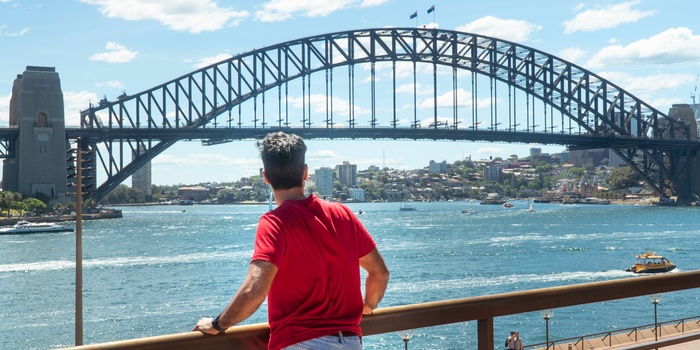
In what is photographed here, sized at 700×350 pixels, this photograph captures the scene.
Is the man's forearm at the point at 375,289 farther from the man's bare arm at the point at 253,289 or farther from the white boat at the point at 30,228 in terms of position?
the white boat at the point at 30,228

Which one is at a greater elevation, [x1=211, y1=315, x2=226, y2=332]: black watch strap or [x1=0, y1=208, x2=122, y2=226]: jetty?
[x1=211, y1=315, x2=226, y2=332]: black watch strap

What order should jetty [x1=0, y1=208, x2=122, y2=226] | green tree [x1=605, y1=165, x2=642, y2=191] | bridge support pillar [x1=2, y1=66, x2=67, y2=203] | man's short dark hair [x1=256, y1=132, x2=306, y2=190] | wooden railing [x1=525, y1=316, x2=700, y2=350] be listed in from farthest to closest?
1. green tree [x1=605, y1=165, x2=642, y2=191]
2. bridge support pillar [x1=2, y1=66, x2=67, y2=203]
3. jetty [x1=0, y1=208, x2=122, y2=226]
4. wooden railing [x1=525, y1=316, x2=700, y2=350]
5. man's short dark hair [x1=256, y1=132, x2=306, y2=190]

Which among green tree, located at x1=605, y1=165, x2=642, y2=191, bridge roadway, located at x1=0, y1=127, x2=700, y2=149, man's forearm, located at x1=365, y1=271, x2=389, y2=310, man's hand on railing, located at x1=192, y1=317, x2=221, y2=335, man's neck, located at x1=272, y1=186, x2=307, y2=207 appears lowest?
man's hand on railing, located at x1=192, y1=317, x2=221, y2=335

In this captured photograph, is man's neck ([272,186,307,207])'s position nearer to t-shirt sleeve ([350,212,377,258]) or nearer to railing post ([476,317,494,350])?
t-shirt sleeve ([350,212,377,258])

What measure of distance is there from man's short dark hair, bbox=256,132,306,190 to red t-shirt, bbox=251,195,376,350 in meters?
0.10

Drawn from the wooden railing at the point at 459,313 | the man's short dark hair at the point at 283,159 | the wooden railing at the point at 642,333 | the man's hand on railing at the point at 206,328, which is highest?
the man's short dark hair at the point at 283,159

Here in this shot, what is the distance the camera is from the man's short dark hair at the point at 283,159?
2.69m

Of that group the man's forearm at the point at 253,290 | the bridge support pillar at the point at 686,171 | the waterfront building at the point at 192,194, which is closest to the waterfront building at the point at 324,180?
the waterfront building at the point at 192,194

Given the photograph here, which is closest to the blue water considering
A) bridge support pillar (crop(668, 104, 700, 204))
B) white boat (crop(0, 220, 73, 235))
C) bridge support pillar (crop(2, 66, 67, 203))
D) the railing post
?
white boat (crop(0, 220, 73, 235))

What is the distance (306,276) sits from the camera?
2.57m

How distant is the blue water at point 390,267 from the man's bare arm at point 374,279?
675 inches

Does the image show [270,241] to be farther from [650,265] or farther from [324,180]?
[324,180]

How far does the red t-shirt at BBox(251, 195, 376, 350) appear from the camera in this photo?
2549 mm

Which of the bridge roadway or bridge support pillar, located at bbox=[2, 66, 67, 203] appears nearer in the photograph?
the bridge roadway
